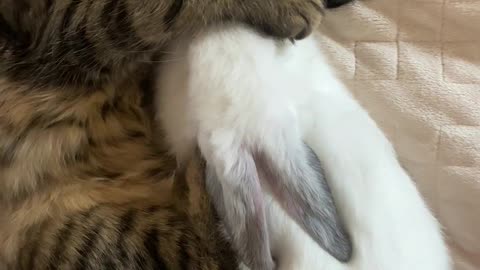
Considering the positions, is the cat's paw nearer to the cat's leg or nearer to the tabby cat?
the tabby cat

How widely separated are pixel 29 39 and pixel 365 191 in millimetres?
598

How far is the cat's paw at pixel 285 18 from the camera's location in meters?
1.12

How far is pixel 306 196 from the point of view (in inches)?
39.9

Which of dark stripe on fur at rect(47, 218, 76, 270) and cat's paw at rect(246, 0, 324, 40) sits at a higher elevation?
cat's paw at rect(246, 0, 324, 40)

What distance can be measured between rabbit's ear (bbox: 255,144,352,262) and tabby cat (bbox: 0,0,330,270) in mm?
119

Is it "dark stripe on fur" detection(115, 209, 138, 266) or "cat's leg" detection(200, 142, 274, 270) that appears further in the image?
"dark stripe on fur" detection(115, 209, 138, 266)

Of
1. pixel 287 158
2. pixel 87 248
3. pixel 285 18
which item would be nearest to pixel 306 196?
pixel 287 158

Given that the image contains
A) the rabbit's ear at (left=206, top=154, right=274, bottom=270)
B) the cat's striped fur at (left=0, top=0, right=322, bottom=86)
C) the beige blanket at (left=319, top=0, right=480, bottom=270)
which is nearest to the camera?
the rabbit's ear at (left=206, top=154, right=274, bottom=270)

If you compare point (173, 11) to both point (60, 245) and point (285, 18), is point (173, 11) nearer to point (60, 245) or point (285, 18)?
point (285, 18)

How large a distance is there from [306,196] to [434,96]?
419 mm

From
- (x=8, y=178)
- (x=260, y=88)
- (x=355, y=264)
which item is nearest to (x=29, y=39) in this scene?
(x=8, y=178)

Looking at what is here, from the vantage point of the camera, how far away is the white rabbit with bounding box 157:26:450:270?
101 cm

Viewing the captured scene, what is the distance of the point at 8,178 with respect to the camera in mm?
1241

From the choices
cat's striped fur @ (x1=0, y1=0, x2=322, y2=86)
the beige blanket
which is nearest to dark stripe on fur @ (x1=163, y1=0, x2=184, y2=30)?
cat's striped fur @ (x1=0, y1=0, x2=322, y2=86)
